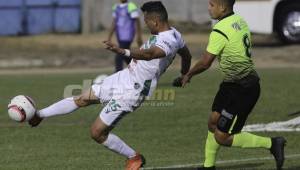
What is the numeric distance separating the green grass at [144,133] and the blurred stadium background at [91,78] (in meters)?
0.01

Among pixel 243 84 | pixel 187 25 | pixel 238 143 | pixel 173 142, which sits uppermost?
pixel 243 84

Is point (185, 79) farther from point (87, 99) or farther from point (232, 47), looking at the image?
point (87, 99)

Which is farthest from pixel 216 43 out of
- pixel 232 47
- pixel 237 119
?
pixel 237 119

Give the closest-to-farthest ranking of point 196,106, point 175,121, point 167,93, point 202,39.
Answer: point 175,121
point 196,106
point 167,93
point 202,39

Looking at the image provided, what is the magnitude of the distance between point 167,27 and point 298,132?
4474mm

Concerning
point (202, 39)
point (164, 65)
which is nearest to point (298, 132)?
point (164, 65)

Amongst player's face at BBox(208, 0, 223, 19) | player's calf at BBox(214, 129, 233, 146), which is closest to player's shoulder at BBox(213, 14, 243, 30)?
player's face at BBox(208, 0, 223, 19)

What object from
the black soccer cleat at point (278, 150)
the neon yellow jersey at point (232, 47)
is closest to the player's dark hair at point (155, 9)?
the neon yellow jersey at point (232, 47)

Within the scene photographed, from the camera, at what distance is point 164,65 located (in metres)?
10.9

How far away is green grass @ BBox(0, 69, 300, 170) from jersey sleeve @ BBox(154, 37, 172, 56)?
70.1 inches

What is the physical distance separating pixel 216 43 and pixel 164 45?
2.16 feet

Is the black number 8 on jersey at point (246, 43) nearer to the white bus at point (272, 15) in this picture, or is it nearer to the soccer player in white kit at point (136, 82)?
the soccer player in white kit at point (136, 82)

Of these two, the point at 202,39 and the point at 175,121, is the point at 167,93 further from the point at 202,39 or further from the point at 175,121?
the point at 202,39

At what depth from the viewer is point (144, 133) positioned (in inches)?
576
